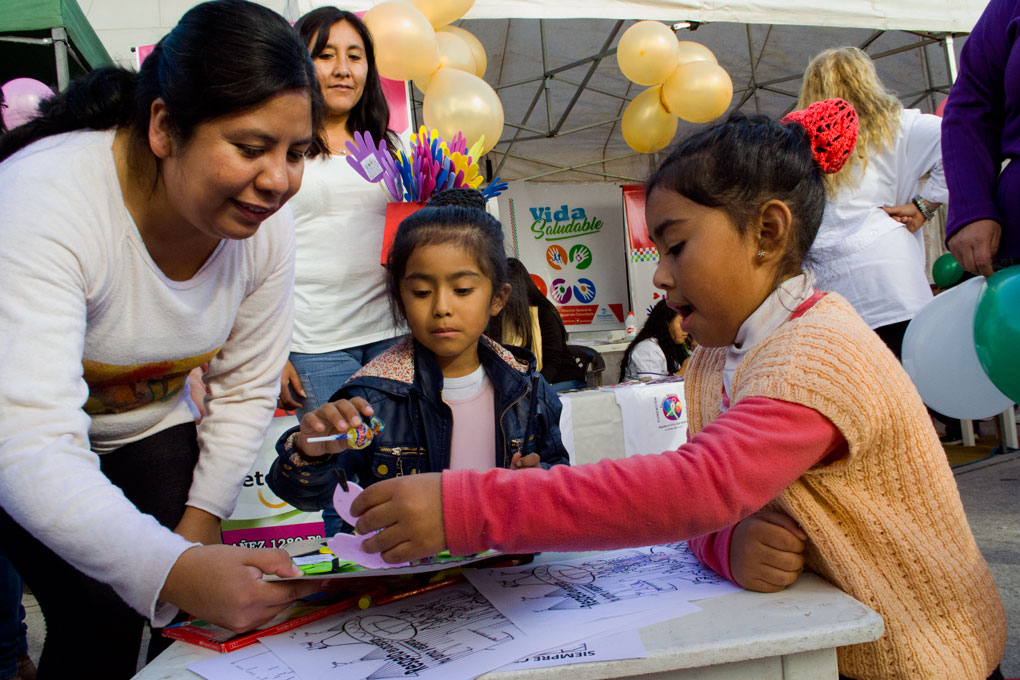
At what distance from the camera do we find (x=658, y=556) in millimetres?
1054

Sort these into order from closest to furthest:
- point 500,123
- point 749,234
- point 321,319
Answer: point 749,234 < point 321,319 < point 500,123

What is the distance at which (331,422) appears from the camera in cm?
121

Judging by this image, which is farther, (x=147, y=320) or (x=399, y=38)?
(x=399, y=38)

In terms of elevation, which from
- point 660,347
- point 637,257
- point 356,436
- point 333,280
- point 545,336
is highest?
point 637,257

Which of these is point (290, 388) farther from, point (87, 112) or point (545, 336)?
point (545, 336)

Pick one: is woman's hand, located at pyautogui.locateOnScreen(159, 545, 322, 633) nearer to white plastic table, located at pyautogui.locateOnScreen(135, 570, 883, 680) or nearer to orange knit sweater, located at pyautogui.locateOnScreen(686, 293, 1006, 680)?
white plastic table, located at pyautogui.locateOnScreen(135, 570, 883, 680)

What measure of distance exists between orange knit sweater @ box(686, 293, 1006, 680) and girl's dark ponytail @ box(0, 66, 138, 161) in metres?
1.07

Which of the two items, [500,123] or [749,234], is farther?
[500,123]

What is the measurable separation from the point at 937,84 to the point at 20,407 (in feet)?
28.1

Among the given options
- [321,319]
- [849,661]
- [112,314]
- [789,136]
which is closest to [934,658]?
[849,661]

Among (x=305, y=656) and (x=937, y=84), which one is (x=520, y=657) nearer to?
(x=305, y=656)

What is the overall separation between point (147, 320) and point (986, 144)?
1.94 metres

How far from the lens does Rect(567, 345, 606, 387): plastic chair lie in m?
4.73

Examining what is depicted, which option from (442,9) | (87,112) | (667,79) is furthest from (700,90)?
(87,112)
